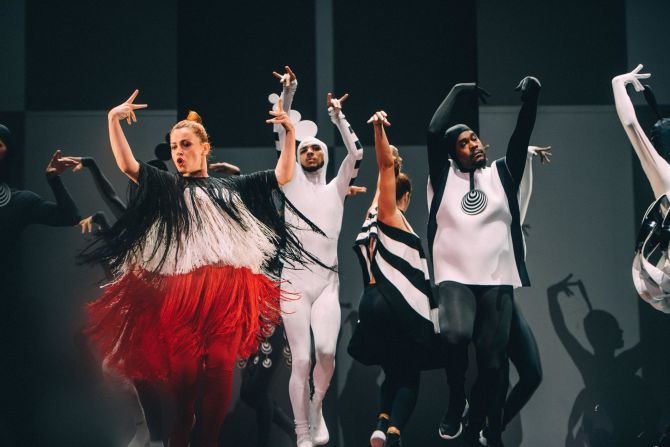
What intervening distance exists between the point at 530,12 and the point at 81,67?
332cm

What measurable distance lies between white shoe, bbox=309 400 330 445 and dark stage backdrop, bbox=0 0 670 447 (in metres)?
0.50

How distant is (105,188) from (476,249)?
242 centimetres

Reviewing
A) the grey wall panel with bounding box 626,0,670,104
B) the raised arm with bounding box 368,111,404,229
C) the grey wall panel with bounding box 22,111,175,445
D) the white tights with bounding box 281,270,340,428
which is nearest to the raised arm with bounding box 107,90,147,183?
the white tights with bounding box 281,270,340,428

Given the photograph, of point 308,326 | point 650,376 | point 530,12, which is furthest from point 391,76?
point 650,376

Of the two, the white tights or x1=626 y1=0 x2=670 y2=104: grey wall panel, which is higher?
x1=626 y1=0 x2=670 y2=104: grey wall panel

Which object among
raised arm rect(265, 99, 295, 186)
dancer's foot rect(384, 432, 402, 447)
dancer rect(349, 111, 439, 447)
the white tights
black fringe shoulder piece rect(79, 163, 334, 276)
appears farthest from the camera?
the white tights

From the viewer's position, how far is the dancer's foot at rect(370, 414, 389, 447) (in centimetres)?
432

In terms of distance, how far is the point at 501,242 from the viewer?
452cm

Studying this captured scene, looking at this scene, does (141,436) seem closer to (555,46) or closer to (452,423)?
(452,423)

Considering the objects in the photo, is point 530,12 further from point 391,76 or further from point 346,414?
point 346,414

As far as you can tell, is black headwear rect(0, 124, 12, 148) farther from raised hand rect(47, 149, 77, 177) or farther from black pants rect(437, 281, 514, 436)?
black pants rect(437, 281, 514, 436)

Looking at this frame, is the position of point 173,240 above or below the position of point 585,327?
above

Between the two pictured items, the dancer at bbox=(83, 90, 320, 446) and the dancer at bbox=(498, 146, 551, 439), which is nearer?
the dancer at bbox=(83, 90, 320, 446)

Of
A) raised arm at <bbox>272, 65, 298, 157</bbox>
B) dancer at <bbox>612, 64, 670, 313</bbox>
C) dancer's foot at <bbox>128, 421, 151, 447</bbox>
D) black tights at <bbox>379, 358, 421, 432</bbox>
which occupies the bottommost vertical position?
dancer's foot at <bbox>128, 421, 151, 447</bbox>
